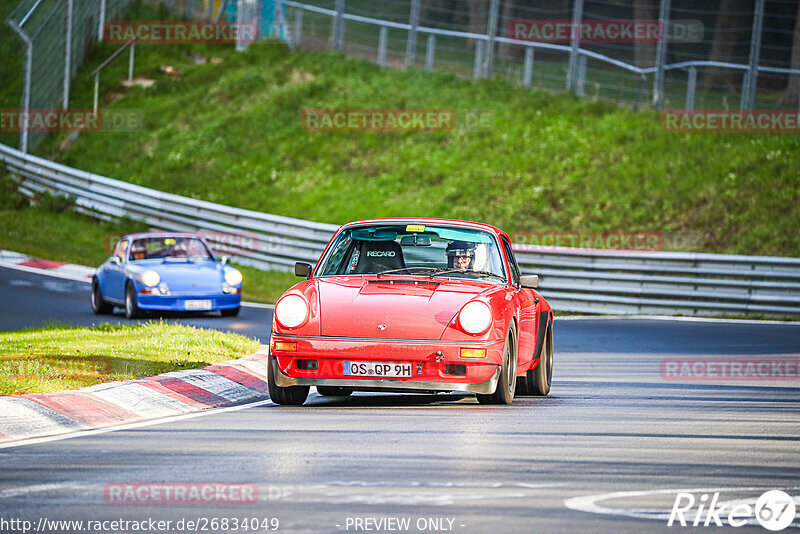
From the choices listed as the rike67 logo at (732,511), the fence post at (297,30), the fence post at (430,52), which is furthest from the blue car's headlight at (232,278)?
the fence post at (297,30)

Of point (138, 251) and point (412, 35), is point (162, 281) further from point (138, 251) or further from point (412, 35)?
point (412, 35)

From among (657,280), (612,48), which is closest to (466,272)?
(657,280)

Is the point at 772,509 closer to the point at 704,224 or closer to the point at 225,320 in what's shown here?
the point at 225,320

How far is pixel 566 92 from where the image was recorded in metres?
33.8

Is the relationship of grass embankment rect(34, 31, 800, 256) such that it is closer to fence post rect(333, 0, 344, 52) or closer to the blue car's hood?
fence post rect(333, 0, 344, 52)

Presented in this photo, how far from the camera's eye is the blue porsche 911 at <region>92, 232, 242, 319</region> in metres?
18.6

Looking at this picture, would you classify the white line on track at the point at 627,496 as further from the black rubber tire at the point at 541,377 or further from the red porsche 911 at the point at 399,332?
the black rubber tire at the point at 541,377

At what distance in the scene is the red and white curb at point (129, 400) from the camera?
8.35 meters

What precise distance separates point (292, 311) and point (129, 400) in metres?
1.33

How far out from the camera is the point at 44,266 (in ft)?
82.4

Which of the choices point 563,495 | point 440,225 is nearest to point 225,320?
point 440,225

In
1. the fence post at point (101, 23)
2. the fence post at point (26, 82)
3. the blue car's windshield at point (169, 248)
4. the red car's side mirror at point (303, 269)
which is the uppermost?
the fence post at point (101, 23)

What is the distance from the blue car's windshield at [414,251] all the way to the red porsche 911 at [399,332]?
0.08ft

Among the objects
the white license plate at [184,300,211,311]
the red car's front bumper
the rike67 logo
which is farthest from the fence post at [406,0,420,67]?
the rike67 logo
